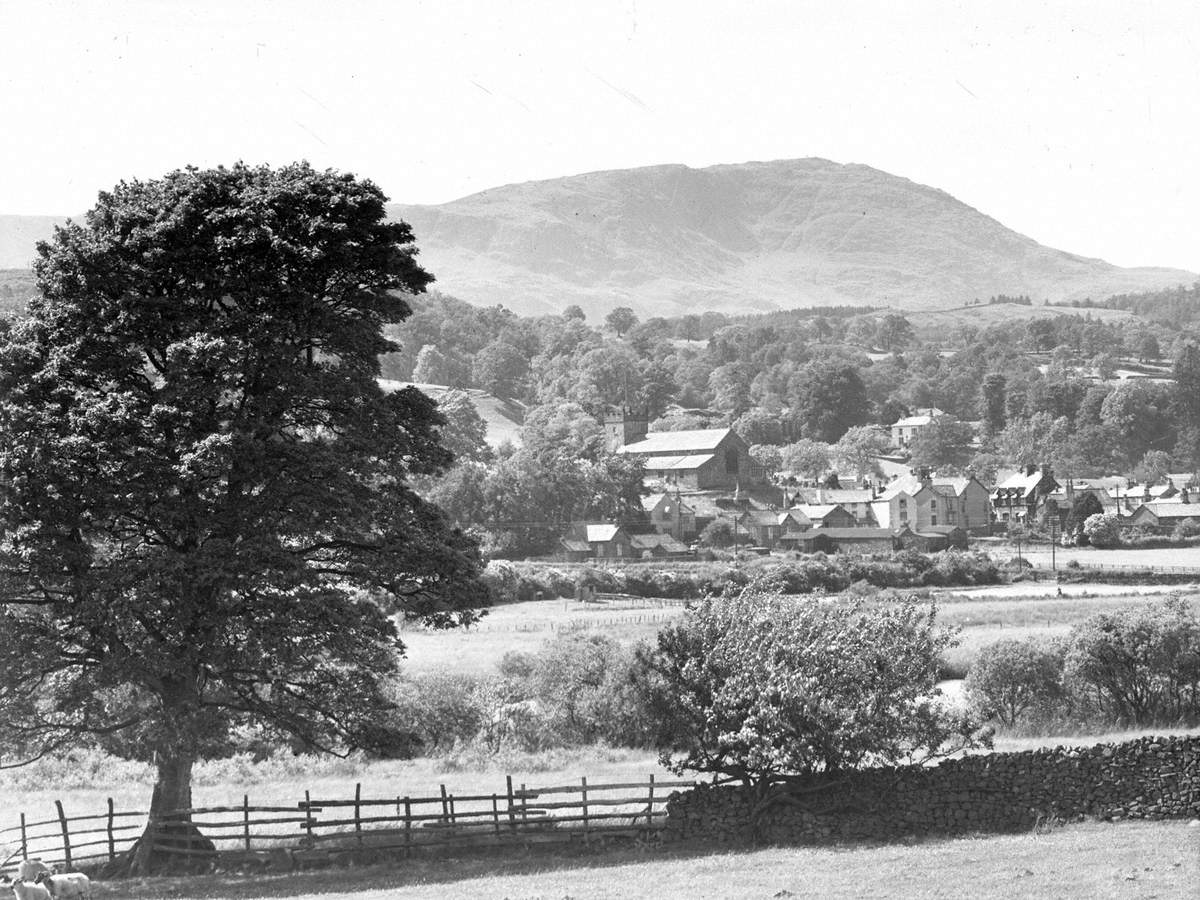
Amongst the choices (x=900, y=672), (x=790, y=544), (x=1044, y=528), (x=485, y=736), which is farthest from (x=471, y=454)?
(x=900, y=672)

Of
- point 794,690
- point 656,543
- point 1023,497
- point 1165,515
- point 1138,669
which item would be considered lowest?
point 1165,515

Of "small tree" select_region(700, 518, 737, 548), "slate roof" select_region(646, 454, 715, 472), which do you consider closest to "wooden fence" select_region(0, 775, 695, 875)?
"small tree" select_region(700, 518, 737, 548)

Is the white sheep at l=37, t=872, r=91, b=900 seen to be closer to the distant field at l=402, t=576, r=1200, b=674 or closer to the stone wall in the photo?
the stone wall

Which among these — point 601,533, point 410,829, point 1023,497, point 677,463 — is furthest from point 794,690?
point 677,463

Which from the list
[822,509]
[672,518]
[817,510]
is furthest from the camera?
[817,510]

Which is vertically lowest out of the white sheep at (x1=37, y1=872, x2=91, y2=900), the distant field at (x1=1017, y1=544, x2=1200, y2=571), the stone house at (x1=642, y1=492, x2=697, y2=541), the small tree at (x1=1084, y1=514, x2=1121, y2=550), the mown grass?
the distant field at (x1=1017, y1=544, x2=1200, y2=571)

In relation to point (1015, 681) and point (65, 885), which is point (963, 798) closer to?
point (65, 885)

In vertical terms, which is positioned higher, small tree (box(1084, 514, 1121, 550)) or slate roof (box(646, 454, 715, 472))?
slate roof (box(646, 454, 715, 472))
